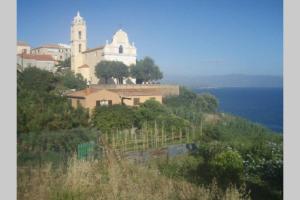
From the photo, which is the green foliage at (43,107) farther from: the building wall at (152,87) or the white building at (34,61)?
the building wall at (152,87)

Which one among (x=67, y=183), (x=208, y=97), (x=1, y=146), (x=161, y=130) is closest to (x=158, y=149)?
(x=161, y=130)

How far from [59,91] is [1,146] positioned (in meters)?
0.90

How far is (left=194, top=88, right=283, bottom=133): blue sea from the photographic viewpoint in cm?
407

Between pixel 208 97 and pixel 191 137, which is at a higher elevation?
pixel 208 97

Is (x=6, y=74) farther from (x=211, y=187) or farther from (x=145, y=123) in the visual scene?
(x=211, y=187)

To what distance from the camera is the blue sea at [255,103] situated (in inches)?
160

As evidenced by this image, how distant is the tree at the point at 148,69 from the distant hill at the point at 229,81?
104mm

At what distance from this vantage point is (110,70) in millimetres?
4523

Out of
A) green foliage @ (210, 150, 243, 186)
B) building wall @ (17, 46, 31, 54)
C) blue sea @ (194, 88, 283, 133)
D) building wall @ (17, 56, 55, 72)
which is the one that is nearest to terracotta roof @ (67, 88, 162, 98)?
building wall @ (17, 56, 55, 72)

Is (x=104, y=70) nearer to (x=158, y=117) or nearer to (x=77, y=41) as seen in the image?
(x=77, y=41)

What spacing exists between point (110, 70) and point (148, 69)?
461 millimetres

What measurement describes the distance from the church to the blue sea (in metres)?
0.89

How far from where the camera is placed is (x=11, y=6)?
4.01 m

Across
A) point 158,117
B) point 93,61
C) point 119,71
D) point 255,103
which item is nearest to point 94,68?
point 93,61
